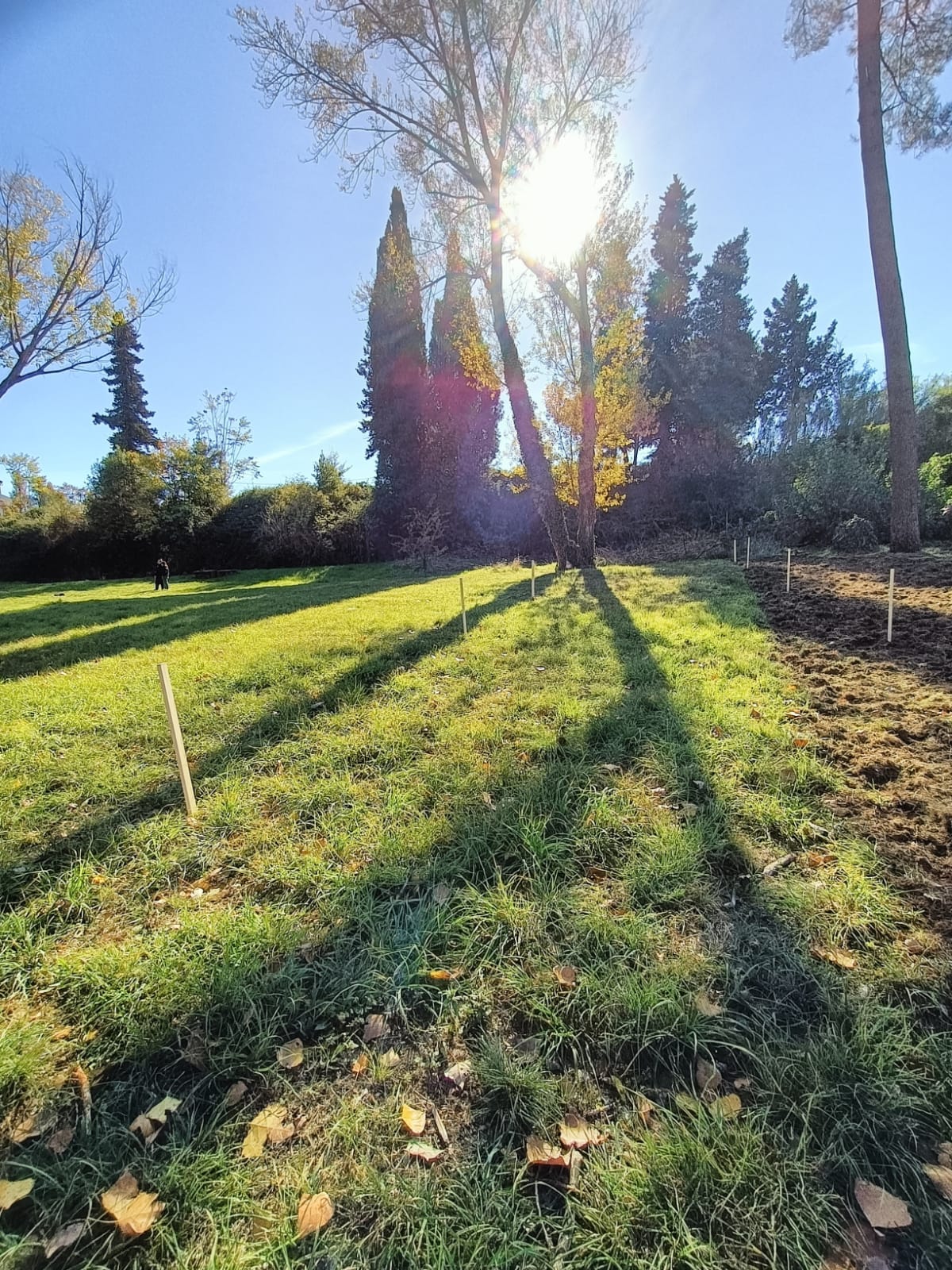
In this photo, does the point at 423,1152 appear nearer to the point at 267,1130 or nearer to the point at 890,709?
the point at 267,1130

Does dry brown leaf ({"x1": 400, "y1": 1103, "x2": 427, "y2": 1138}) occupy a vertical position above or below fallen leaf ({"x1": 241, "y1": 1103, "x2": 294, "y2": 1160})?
below

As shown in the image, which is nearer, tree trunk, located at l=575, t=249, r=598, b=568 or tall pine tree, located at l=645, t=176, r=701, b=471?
tree trunk, located at l=575, t=249, r=598, b=568

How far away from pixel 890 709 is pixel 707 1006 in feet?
8.52

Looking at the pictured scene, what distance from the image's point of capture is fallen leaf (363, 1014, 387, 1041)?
147 cm

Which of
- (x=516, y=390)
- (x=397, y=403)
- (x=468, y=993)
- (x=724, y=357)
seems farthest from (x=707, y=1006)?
(x=724, y=357)

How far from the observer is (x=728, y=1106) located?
1.25 meters

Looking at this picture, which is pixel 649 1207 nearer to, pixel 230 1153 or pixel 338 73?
pixel 230 1153

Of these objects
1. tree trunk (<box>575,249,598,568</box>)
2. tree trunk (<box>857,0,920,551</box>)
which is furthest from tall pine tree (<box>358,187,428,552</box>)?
tree trunk (<box>857,0,920,551</box>)

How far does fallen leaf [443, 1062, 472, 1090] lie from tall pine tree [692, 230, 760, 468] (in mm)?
21675

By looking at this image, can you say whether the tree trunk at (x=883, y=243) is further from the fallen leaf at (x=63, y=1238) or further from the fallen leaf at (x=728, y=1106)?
the fallen leaf at (x=63, y=1238)

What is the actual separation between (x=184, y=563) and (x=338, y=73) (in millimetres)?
17304

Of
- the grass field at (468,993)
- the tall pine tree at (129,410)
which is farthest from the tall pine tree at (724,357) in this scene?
the tall pine tree at (129,410)

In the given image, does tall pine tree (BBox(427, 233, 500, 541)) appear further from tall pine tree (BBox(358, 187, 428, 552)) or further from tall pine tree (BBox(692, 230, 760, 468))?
tall pine tree (BBox(692, 230, 760, 468))

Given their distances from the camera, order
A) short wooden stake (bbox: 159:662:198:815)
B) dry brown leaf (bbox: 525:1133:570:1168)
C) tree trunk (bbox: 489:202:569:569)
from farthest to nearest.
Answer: tree trunk (bbox: 489:202:569:569)
short wooden stake (bbox: 159:662:198:815)
dry brown leaf (bbox: 525:1133:570:1168)
